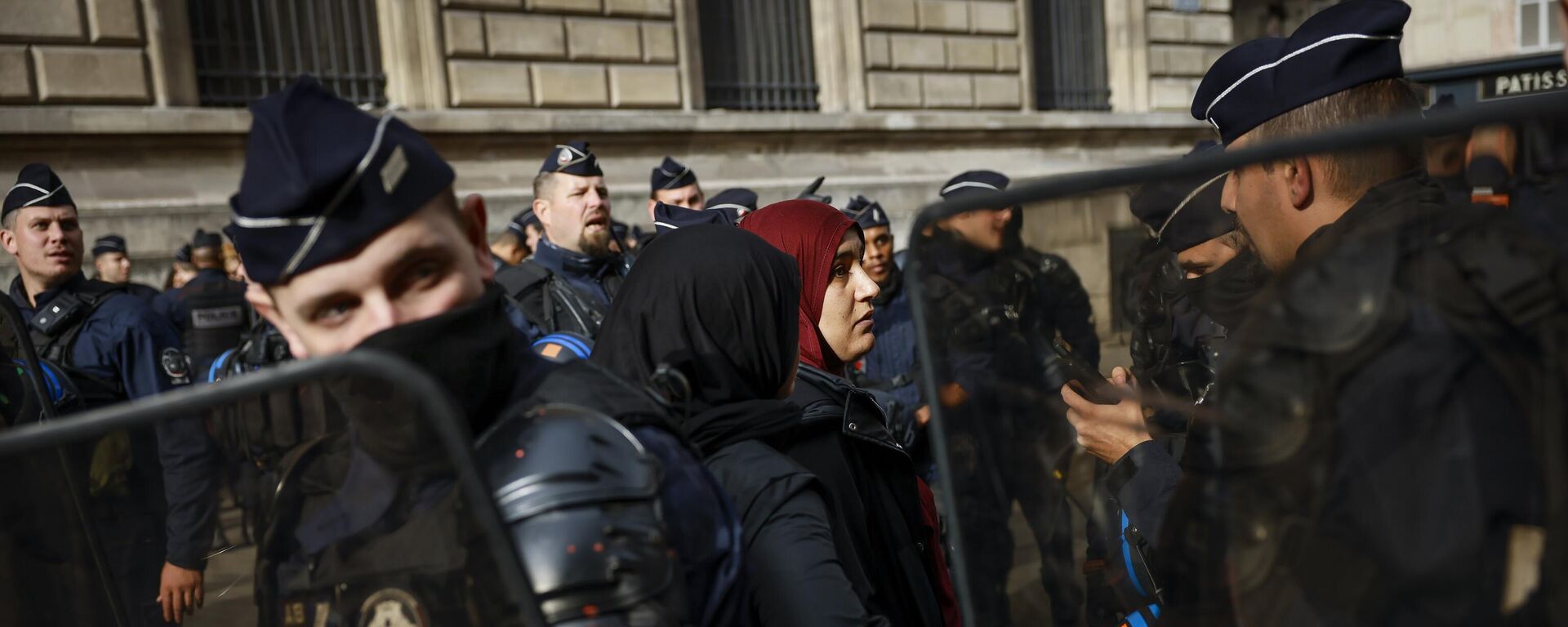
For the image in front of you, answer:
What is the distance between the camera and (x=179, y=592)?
1.12 m

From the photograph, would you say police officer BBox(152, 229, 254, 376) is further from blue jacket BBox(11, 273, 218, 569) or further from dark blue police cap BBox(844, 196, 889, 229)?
dark blue police cap BBox(844, 196, 889, 229)

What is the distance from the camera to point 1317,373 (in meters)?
1.03

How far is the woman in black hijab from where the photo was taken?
1.79 meters

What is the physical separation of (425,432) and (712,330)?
1017mm

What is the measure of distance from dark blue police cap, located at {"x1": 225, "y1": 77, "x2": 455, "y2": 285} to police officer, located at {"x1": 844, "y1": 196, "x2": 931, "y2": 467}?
3247 mm

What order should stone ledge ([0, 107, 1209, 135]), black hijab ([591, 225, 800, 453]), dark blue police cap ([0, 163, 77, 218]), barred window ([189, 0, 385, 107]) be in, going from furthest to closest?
barred window ([189, 0, 385, 107]) < stone ledge ([0, 107, 1209, 135]) < dark blue police cap ([0, 163, 77, 218]) < black hijab ([591, 225, 800, 453])

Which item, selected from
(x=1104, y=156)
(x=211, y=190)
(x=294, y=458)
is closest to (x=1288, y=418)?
(x=294, y=458)

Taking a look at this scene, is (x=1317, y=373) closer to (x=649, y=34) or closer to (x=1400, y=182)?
(x=1400, y=182)

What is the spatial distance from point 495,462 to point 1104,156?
13530 millimetres

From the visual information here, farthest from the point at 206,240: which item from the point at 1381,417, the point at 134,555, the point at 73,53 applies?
the point at 1381,417

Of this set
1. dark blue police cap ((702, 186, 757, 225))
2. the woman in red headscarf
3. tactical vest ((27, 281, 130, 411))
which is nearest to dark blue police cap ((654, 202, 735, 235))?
dark blue police cap ((702, 186, 757, 225))

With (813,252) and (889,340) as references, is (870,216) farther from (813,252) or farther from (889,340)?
(813,252)

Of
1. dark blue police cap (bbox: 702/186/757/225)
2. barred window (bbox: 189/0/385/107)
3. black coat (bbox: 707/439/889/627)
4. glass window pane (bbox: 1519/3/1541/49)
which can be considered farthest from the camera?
glass window pane (bbox: 1519/3/1541/49)

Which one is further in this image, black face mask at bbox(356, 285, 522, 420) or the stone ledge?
the stone ledge
